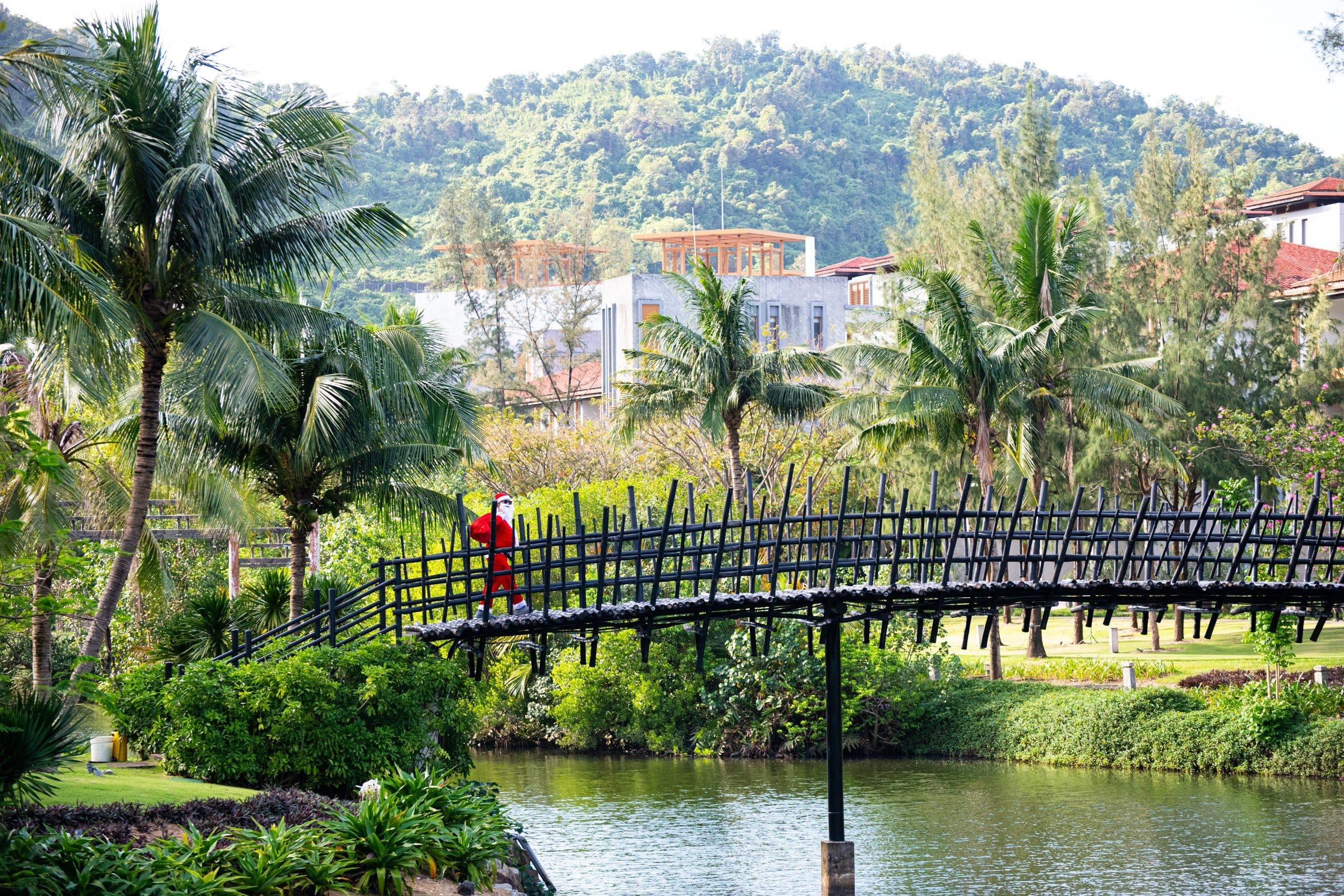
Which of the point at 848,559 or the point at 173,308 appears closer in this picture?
the point at 848,559

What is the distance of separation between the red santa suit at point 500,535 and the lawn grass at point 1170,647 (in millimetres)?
18056

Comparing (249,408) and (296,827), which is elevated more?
(249,408)

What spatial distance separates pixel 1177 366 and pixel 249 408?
988 inches

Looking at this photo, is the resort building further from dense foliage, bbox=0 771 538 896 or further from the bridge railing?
dense foliage, bbox=0 771 538 896

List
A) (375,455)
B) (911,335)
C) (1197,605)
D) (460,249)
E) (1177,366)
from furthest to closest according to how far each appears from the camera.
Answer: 1. (460,249)
2. (1177,366)
3. (911,335)
4. (375,455)
5. (1197,605)

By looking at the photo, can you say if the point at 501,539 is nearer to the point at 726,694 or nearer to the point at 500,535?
the point at 500,535

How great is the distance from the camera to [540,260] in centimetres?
7269

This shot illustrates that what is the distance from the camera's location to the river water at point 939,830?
18.8 metres

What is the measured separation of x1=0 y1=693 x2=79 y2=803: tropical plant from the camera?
30.9ft

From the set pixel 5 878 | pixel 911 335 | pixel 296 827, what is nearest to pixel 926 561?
pixel 296 827

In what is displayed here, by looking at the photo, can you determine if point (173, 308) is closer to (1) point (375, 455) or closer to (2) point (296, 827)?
(1) point (375, 455)

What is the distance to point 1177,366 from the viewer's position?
36.9m

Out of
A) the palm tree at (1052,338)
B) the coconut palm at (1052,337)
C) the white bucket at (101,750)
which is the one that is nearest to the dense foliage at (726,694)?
the palm tree at (1052,338)

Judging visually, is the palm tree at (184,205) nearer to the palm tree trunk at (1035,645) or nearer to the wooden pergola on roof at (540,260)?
Result: the palm tree trunk at (1035,645)
